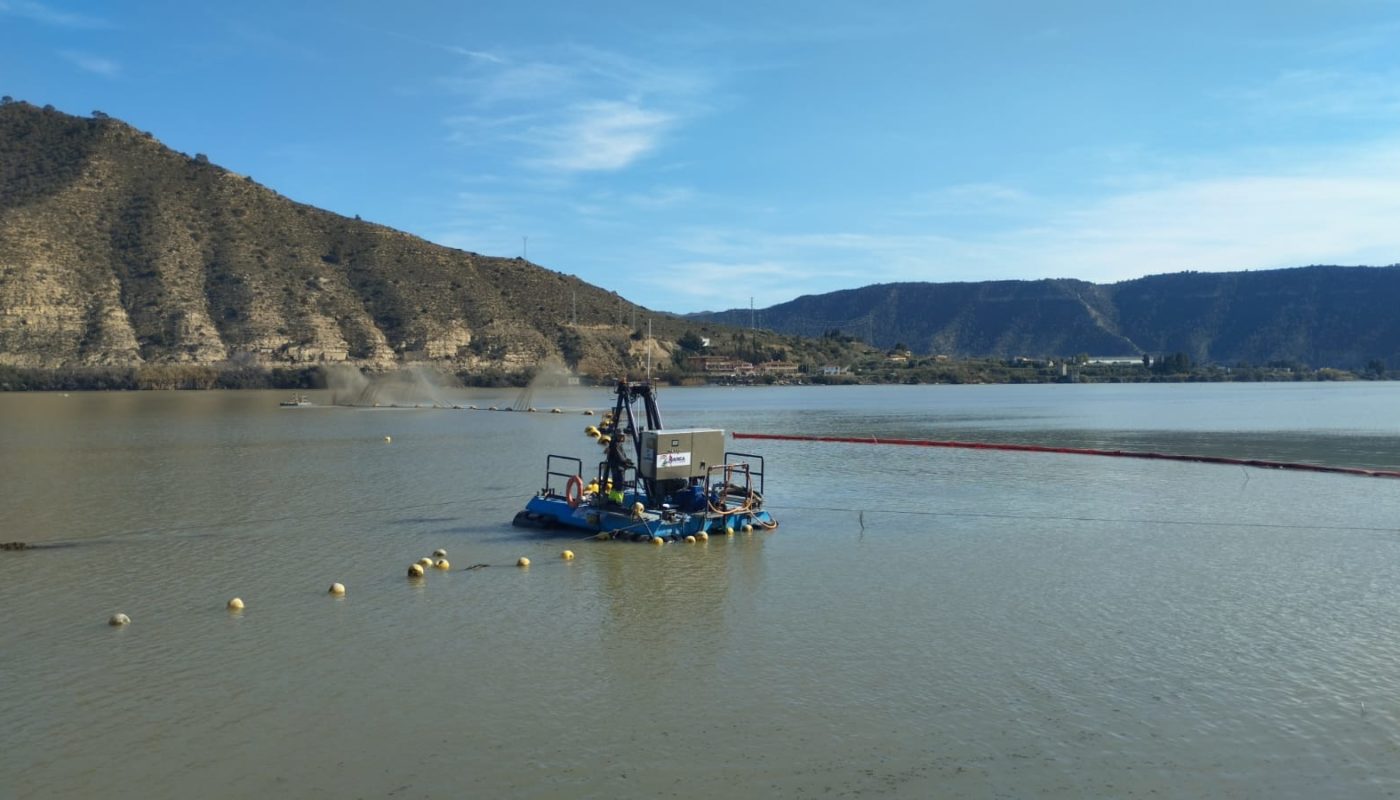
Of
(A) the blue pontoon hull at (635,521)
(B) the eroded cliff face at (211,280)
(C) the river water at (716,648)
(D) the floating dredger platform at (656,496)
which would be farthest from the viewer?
(B) the eroded cliff face at (211,280)

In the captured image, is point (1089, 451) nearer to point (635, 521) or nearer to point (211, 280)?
point (635, 521)

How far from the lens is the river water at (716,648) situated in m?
9.98

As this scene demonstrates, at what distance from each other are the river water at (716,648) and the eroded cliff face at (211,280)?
87897 millimetres

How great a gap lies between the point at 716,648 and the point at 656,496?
29.7 ft

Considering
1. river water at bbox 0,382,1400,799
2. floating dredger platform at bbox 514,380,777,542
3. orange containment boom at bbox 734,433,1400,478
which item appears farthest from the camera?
orange containment boom at bbox 734,433,1400,478

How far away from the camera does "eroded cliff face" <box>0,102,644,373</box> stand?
109m

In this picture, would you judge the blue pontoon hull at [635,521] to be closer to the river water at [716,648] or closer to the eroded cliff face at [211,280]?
the river water at [716,648]

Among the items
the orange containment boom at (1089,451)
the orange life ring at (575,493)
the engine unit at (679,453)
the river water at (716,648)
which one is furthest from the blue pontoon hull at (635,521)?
the orange containment boom at (1089,451)

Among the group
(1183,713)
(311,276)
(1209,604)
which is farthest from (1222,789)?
(311,276)

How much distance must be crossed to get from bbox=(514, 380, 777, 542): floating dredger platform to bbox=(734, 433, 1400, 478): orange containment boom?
2422 centimetres

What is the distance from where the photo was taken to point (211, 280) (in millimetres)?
119188

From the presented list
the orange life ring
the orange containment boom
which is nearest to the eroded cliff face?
the orange containment boom

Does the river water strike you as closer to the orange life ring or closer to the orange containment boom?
the orange life ring

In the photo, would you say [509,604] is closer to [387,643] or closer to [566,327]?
[387,643]
